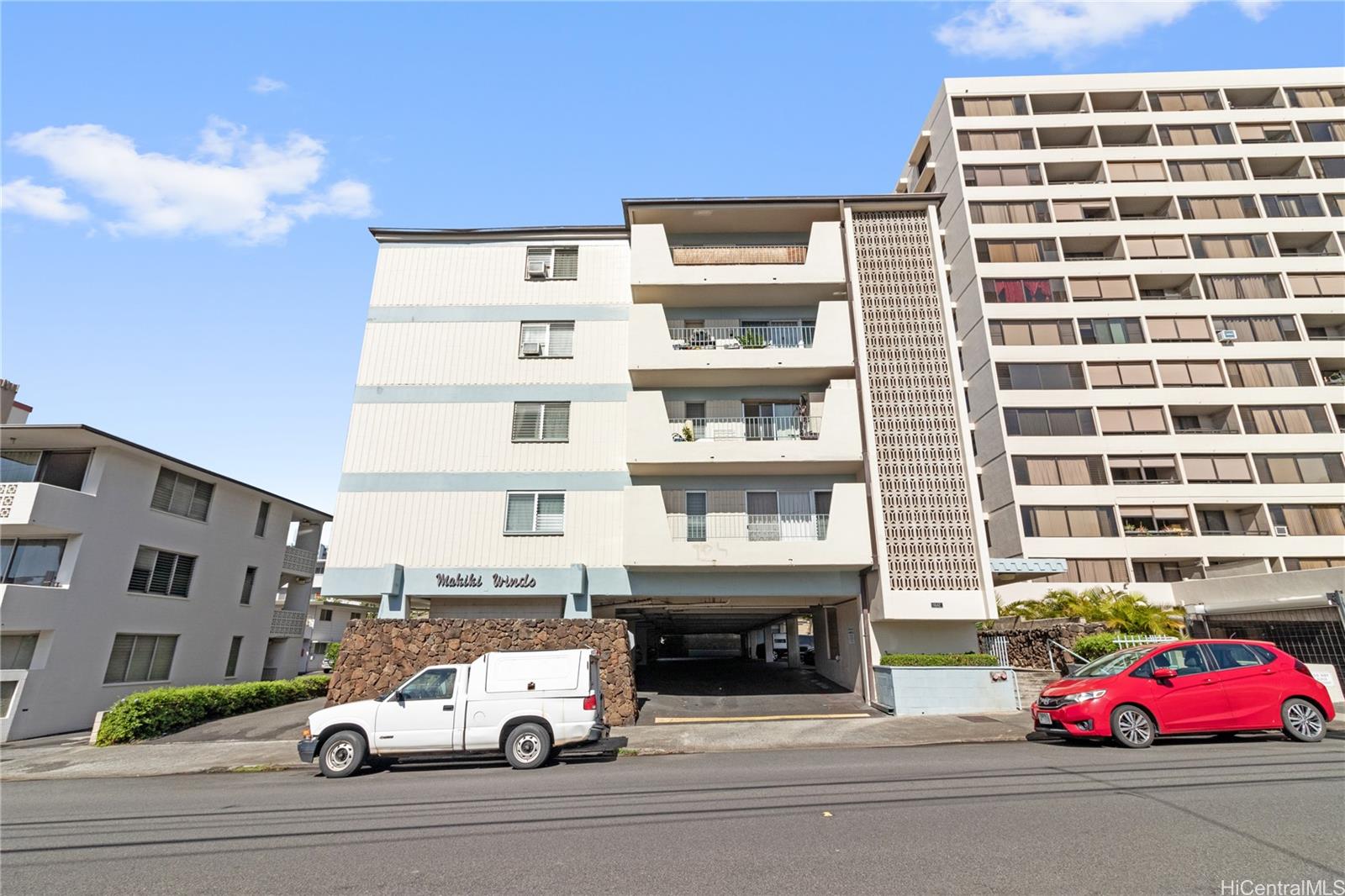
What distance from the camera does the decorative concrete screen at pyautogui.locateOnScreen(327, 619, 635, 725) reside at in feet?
55.2

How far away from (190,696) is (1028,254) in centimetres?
4542

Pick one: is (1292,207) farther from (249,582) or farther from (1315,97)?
(249,582)

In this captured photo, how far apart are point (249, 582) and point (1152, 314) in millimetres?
50571

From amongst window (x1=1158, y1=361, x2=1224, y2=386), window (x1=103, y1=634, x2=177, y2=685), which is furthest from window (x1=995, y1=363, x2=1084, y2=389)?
window (x1=103, y1=634, x2=177, y2=685)

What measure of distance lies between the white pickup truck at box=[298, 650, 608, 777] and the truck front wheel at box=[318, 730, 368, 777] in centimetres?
1

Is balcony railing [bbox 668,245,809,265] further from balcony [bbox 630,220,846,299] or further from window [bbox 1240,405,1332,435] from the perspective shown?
window [bbox 1240,405,1332,435]

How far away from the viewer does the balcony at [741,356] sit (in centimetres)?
2005

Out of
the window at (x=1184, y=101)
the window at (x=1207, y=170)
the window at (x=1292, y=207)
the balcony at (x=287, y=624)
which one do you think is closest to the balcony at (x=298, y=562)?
the balcony at (x=287, y=624)

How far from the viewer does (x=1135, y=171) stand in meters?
38.8

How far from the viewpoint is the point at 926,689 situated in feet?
54.7

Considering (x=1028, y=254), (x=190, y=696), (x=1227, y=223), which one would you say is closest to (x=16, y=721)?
(x=190, y=696)

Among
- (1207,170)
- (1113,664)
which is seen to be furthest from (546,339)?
(1207,170)

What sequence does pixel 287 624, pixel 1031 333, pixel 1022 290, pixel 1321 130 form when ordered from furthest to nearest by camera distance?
1. pixel 1321 130
2. pixel 1022 290
3. pixel 1031 333
4. pixel 287 624

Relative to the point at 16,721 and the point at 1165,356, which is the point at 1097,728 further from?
the point at 1165,356
